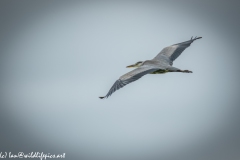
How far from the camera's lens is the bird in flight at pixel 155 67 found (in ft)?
37.0

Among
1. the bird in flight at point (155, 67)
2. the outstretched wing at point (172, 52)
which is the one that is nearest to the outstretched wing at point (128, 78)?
the bird in flight at point (155, 67)

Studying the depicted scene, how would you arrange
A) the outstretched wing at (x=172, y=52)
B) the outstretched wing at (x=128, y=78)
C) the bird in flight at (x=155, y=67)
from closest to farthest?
the outstretched wing at (x=128, y=78), the bird in flight at (x=155, y=67), the outstretched wing at (x=172, y=52)

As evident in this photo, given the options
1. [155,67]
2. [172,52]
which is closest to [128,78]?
[155,67]

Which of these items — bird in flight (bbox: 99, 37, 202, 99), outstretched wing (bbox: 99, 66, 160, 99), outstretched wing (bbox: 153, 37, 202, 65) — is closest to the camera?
outstretched wing (bbox: 99, 66, 160, 99)

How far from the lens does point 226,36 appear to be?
105 metres

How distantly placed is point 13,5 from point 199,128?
121 metres

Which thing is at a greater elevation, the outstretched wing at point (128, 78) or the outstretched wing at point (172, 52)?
the outstretched wing at point (172, 52)

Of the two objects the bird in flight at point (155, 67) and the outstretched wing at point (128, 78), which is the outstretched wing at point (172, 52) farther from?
the outstretched wing at point (128, 78)

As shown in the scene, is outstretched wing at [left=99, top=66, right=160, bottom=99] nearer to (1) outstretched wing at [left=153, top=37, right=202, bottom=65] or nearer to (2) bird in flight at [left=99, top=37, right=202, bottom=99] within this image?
(2) bird in flight at [left=99, top=37, right=202, bottom=99]

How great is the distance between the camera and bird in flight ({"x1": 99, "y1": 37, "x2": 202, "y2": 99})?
444 inches

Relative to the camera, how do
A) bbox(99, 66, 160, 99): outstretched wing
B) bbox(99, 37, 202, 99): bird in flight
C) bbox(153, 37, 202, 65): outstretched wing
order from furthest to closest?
bbox(153, 37, 202, 65): outstretched wing
bbox(99, 37, 202, 99): bird in flight
bbox(99, 66, 160, 99): outstretched wing

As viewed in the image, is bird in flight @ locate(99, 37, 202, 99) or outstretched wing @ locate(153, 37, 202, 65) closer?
bird in flight @ locate(99, 37, 202, 99)

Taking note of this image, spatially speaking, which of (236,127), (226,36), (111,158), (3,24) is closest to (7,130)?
(111,158)

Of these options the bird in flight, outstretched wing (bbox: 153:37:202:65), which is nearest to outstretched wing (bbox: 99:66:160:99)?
the bird in flight
